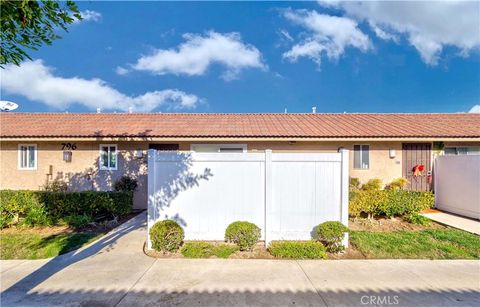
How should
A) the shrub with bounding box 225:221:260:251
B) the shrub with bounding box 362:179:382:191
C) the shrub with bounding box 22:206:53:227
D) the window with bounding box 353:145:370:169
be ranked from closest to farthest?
the shrub with bounding box 225:221:260:251 → the shrub with bounding box 22:206:53:227 → the shrub with bounding box 362:179:382:191 → the window with bounding box 353:145:370:169

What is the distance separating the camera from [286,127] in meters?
11.2

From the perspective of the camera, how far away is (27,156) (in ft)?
34.5

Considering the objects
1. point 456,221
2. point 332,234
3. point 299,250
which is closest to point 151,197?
point 299,250

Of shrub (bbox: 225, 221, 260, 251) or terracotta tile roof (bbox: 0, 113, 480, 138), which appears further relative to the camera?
terracotta tile roof (bbox: 0, 113, 480, 138)

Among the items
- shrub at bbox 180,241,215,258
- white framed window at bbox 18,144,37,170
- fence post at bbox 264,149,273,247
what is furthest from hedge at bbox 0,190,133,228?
fence post at bbox 264,149,273,247

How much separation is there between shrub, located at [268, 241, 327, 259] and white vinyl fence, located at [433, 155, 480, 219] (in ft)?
22.0

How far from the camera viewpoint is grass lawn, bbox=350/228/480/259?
532cm

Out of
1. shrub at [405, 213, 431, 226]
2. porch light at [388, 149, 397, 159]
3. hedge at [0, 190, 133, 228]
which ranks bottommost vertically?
shrub at [405, 213, 431, 226]

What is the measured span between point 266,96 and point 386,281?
17578 mm

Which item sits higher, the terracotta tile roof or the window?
the terracotta tile roof

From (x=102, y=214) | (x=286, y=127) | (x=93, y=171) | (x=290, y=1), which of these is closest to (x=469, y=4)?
(x=290, y=1)

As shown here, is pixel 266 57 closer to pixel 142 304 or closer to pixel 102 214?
pixel 102 214

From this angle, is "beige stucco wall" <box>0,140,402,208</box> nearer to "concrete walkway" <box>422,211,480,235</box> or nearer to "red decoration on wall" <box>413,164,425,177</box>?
"red decoration on wall" <box>413,164,425,177</box>

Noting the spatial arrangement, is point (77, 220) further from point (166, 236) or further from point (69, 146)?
point (69, 146)
